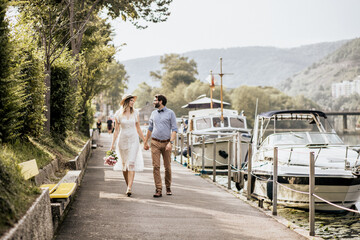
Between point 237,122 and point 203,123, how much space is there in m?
1.81

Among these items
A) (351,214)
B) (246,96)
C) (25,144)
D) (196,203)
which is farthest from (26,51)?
(246,96)

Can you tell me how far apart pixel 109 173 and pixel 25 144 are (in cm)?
385

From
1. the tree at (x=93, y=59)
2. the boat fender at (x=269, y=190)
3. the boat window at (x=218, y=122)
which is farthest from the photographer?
the tree at (x=93, y=59)

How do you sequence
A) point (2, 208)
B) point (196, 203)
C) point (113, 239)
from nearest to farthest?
point (2, 208) → point (113, 239) → point (196, 203)

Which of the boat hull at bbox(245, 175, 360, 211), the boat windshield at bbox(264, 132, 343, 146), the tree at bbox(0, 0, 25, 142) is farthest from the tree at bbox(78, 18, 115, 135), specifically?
the tree at bbox(0, 0, 25, 142)

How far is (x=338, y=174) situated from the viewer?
1173 centimetres

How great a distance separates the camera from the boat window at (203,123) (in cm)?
2450

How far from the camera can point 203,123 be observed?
24.7m

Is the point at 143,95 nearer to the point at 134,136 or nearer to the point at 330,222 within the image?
the point at 330,222

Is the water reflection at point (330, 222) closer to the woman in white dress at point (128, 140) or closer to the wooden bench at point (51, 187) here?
the woman in white dress at point (128, 140)

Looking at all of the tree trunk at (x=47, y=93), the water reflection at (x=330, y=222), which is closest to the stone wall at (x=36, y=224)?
the water reflection at (x=330, y=222)

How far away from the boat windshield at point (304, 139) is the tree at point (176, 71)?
115 m

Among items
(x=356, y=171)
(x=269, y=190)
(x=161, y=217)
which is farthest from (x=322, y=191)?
(x=161, y=217)

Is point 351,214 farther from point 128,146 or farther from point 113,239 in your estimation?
point 113,239
